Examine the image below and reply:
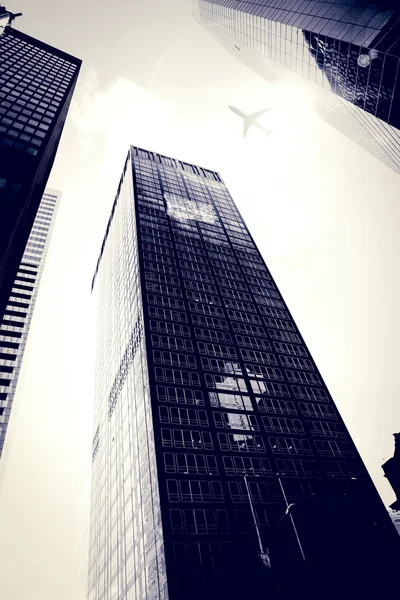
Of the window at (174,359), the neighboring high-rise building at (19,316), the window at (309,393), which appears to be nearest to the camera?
the window at (174,359)

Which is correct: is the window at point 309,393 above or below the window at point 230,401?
above

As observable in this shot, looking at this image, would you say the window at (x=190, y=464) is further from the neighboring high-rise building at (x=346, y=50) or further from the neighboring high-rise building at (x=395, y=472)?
the neighboring high-rise building at (x=346, y=50)

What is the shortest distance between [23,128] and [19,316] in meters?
56.8

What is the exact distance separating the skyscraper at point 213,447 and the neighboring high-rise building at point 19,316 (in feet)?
72.1

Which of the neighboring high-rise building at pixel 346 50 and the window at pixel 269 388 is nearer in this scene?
the neighboring high-rise building at pixel 346 50

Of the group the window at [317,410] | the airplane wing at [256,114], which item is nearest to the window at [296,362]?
the window at [317,410]

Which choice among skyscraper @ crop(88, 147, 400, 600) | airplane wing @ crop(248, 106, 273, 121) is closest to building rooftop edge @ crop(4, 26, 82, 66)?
skyscraper @ crop(88, 147, 400, 600)

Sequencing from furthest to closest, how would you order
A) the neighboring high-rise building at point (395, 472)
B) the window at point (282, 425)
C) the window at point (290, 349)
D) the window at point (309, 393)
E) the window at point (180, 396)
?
the window at point (290, 349), the window at point (309, 393), the neighboring high-rise building at point (395, 472), the window at point (282, 425), the window at point (180, 396)

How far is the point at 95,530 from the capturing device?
84.2m

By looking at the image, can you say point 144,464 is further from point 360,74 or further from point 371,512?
point 360,74

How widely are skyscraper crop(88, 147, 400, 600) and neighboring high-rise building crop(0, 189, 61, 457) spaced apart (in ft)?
72.1

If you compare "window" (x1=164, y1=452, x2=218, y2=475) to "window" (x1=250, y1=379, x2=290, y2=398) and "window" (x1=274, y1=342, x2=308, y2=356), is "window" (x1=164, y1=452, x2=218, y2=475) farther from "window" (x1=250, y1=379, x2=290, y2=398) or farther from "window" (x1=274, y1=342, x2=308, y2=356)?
"window" (x1=274, y1=342, x2=308, y2=356)

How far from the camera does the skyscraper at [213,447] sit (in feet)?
154

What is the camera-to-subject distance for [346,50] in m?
44.2
